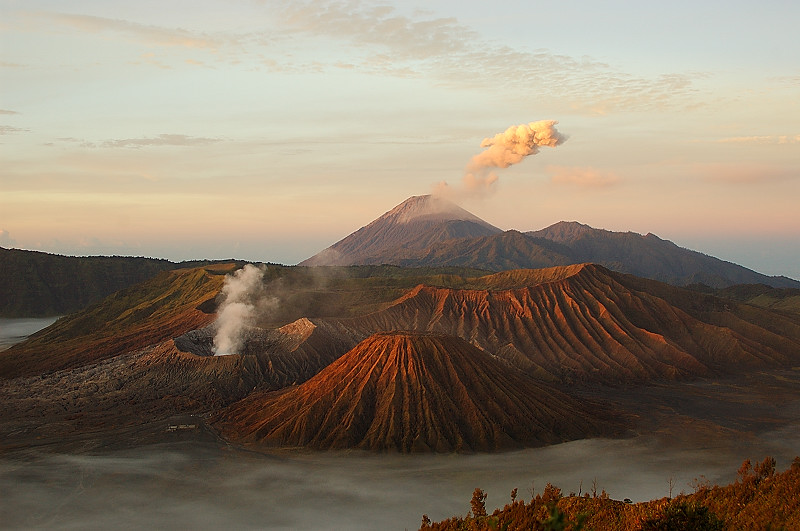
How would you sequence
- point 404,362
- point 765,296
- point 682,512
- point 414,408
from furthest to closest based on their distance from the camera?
point 765,296, point 404,362, point 414,408, point 682,512

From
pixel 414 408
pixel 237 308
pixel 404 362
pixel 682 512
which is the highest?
pixel 237 308

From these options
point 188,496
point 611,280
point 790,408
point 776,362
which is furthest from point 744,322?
point 188,496

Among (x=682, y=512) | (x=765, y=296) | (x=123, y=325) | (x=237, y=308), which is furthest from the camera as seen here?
(x=765, y=296)

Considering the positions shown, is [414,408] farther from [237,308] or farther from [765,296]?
[765,296]

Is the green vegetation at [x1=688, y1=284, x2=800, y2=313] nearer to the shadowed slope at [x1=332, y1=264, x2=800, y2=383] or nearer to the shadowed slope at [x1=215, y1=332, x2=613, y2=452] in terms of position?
the shadowed slope at [x1=332, y1=264, x2=800, y2=383]

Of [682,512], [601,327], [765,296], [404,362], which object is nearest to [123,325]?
[404,362]

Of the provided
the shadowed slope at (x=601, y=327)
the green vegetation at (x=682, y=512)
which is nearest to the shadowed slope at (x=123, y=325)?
the shadowed slope at (x=601, y=327)
